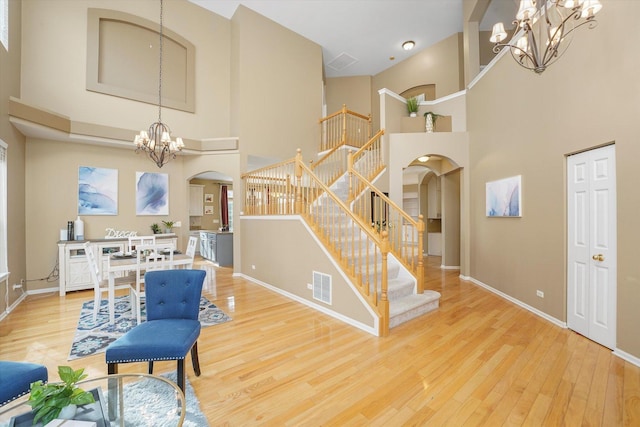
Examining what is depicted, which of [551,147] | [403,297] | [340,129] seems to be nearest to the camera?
[551,147]

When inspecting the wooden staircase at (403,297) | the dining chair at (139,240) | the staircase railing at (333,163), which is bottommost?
the wooden staircase at (403,297)

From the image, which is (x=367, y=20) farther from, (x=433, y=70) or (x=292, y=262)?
(x=292, y=262)

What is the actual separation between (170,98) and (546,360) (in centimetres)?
822

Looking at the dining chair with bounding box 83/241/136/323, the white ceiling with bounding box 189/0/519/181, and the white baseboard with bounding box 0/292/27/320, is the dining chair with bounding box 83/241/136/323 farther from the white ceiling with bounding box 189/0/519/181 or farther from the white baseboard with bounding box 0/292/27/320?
the white ceiling with bounding box 189/0/519/181

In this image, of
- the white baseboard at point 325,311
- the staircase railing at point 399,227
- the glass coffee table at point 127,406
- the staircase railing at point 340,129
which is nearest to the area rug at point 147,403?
the glass coffee table at point 127,406

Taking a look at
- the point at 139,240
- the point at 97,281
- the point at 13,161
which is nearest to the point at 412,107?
the point at 139,240

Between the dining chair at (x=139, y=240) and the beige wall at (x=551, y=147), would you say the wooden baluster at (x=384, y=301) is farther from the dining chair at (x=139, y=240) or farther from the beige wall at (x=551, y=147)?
the dining chair at (x=139, y=240)

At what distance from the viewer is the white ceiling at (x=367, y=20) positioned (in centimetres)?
675

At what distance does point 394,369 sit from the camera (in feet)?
8.24

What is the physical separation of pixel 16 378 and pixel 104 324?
2.20 m

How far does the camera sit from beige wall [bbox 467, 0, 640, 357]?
8.84 ft

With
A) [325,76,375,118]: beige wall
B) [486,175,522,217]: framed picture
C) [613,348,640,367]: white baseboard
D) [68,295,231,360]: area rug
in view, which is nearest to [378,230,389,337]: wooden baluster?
[68,295,231,360]: area rug

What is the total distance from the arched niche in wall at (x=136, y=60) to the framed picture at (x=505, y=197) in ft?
23.1

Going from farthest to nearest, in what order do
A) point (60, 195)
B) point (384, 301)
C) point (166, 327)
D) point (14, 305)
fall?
point (60, 195) → point (14, 305) → point (384, 301) → point (166, 327)
